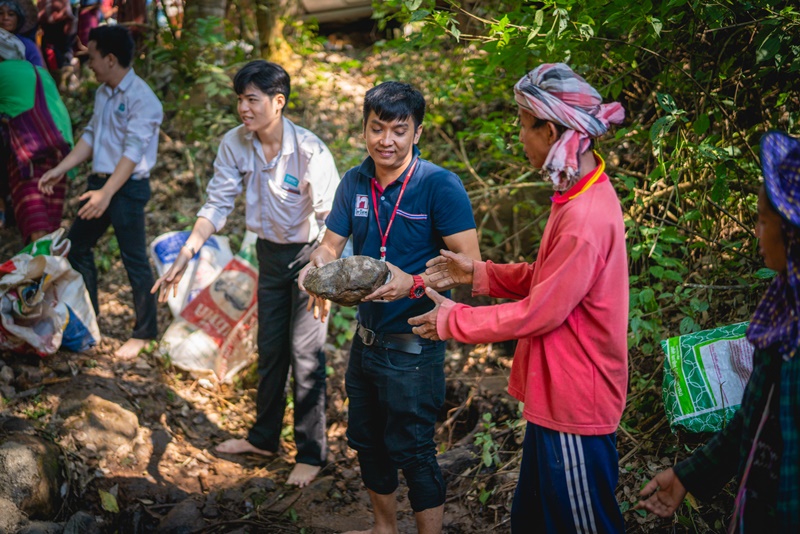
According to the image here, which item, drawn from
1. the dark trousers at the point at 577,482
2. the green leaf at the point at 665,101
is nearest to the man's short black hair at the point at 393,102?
the green leaf at the point at 665,101

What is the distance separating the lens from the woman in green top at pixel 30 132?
4.92 metres

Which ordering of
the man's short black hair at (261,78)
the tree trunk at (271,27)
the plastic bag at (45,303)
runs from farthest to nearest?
1. the tree trunk at (271,27)
2. the plastic bag at (45,303)
3. the man's short black hair at (261,78)

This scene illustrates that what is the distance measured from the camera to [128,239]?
181 inches

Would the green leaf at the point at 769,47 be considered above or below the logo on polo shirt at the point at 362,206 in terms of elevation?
above

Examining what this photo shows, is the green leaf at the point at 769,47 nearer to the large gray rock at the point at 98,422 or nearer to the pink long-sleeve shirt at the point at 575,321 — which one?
the pink long-sleeve shirt at the point at 575,321

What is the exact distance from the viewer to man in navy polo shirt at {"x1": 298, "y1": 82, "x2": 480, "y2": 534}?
2666mm

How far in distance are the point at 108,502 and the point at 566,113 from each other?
2879mm

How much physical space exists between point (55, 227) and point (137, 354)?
133cm

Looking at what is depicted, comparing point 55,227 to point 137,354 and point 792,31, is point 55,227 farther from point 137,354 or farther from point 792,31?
point 792,31

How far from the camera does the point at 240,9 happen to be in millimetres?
7543

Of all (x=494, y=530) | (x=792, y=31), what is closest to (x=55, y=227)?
(x=494, y=530)

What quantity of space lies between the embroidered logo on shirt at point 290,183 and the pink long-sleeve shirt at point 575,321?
174 cm

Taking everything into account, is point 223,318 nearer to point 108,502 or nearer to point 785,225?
point 108,502

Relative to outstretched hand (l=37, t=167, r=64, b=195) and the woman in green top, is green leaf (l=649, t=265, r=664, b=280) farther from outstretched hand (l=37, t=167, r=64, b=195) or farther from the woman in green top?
the woman in green top
